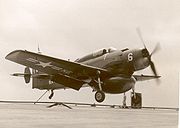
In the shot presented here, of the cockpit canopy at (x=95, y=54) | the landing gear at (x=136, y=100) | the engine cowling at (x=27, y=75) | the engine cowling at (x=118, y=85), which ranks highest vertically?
the cockpit canopy at (x=95, y=54)

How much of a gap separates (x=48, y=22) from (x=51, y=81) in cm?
45

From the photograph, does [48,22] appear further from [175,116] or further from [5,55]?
[175,116]

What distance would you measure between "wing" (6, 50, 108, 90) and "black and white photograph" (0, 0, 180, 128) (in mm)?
11

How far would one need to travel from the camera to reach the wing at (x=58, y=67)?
241 cm

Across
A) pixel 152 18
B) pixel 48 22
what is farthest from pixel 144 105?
pixel 48 22

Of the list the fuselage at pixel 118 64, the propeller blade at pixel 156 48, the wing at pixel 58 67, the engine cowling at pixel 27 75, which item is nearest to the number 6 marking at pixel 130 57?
the fuselage at pixel 118 64

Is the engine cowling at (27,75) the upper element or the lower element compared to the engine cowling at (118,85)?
upper

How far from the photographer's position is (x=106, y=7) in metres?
2.37

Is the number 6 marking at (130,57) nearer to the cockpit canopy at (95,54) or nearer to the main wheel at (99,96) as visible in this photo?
the cockpit canopy at (95,54)

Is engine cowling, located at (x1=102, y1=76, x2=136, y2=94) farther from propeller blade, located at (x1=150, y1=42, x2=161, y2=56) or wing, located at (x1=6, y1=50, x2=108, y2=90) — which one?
propeller blade, located at (x1=150, y1=42, x2=161, y2=56)

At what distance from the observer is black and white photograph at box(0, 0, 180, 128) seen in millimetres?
2232

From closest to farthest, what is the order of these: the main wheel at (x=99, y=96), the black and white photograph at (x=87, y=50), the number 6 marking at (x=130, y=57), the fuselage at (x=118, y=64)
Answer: the black and white photograph at (x=87, y=50) < the main wheel at (x=99, y=96) < the fuselage at (x=118, y=64) < the number 6 marking at (x=130, y=57)

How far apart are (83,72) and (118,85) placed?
1.31 ft

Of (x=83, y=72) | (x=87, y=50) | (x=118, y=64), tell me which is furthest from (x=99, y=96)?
(x=118, y=64)
